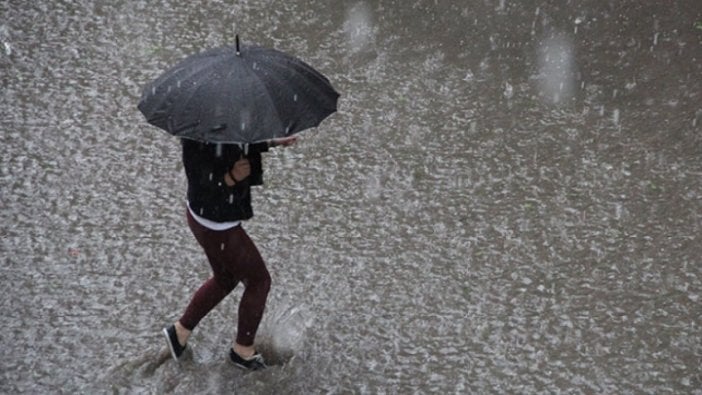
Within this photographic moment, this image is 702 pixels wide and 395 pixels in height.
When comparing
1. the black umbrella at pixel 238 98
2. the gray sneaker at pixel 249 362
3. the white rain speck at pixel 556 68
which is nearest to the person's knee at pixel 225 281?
the gray sneaker at pixel 249 362

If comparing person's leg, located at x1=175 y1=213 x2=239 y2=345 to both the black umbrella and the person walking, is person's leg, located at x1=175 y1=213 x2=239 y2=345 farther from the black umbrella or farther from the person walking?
the black umbrella

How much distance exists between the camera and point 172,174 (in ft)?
22.0

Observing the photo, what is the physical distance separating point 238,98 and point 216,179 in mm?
402

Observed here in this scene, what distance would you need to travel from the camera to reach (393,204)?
21.1 feet

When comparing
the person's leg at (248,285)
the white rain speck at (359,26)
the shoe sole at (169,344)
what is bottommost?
the shoe sole at (169,344)

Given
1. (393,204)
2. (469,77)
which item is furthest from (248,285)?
(469,77)

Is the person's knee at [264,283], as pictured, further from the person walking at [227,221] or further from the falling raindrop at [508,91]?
the falling raindrop at [508,91]

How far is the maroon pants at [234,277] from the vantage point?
4.62m

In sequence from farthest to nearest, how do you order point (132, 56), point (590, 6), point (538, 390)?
point (590, 6), point (132, 56), point (538, 390)

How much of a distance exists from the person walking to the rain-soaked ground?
1.10ft

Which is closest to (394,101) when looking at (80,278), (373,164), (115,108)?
(373,164)

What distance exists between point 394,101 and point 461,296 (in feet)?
7.81

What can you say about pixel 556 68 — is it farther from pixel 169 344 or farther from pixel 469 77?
pixel 169 344

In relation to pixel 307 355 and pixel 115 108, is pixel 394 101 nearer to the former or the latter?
pixel 115 108
